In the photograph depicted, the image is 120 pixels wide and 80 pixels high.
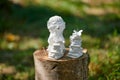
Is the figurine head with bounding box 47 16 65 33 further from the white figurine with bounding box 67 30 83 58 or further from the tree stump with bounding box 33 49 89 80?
the tree stump with bounding box 33 49 89 80

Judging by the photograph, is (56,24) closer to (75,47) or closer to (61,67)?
(75,47)

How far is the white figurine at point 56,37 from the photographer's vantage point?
5145 millimetres

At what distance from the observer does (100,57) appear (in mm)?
7781

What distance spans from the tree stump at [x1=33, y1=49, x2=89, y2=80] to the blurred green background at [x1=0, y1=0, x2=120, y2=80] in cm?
114

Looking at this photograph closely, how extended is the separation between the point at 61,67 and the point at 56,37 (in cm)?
45

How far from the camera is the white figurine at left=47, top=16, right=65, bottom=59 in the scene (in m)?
5.14

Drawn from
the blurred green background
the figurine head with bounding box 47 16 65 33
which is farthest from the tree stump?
the blurred green background

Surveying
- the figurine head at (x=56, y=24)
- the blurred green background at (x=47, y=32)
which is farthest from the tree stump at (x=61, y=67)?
the blurred green background at (x=47, y=32)

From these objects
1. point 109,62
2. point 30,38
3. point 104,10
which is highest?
point 104,10

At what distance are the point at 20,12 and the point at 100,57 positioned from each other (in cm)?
452

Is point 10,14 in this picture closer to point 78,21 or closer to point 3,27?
point 3,27

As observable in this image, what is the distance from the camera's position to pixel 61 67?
201 inches

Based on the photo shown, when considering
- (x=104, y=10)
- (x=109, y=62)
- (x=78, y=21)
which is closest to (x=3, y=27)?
(x=78, y=21)

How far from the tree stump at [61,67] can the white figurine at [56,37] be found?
9cm
